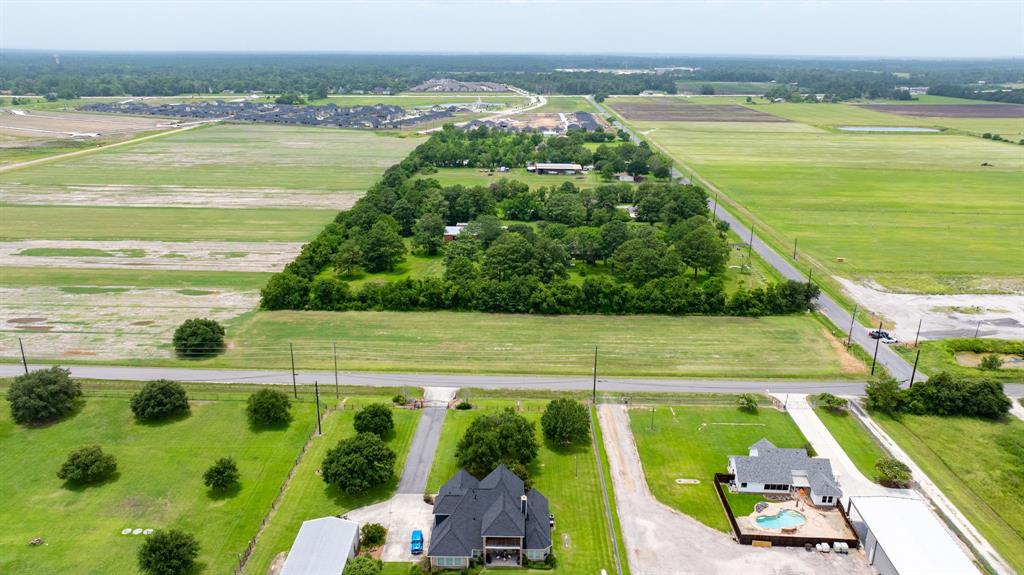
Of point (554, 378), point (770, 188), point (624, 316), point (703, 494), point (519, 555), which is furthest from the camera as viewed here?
point (770, 188)

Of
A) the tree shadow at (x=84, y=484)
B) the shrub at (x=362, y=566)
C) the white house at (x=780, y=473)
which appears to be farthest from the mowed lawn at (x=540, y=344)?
the shrub at (x=362, y=566)

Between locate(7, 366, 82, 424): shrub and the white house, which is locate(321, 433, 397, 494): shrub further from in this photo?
the white house

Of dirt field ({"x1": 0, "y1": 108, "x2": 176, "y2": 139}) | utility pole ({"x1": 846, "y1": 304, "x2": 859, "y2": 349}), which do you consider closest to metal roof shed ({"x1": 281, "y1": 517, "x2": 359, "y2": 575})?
utility pole ({"x1": 846, "y1": 304, "x2": 859, "y2": 349})

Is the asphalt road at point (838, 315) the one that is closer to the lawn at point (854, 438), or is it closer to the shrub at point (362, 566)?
the lawn at point (854, 438)

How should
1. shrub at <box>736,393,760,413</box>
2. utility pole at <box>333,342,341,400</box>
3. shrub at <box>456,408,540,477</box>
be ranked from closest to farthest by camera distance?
shrub at <box>456,408,540,477</box>, shrub at <box>736,393,760,413</box>, utility pole at <box>333,342,341,400</box>

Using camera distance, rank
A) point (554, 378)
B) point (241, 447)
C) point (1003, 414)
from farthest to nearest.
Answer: point (554, 378) < point (1003, 414) < point (241, 447)

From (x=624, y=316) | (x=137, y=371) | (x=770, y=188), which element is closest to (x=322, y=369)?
(x=137, y=371)

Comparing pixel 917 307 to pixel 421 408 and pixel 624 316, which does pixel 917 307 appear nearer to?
pixel 624 316
